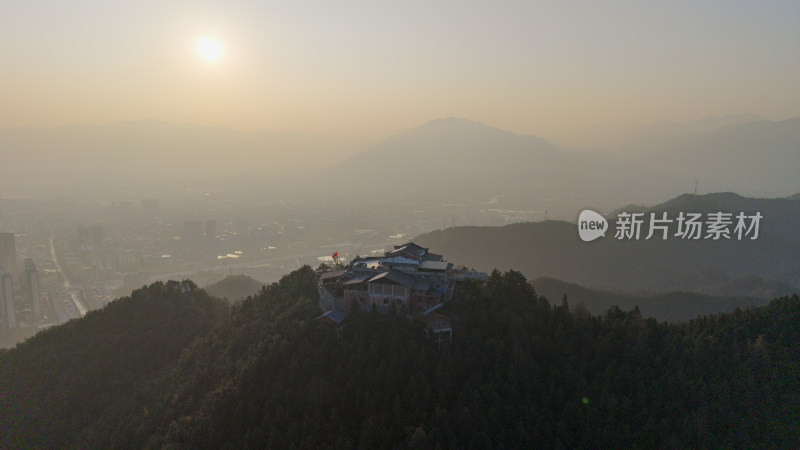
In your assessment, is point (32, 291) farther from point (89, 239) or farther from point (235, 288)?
point (89, 239)

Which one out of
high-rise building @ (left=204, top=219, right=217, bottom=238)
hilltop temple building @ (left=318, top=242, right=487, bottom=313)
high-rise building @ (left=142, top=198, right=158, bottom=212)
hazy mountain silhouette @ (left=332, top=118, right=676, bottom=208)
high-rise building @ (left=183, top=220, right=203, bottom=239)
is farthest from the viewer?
hazy mountain silhouette @ (left=332, top=118, right=676, bottom=208)

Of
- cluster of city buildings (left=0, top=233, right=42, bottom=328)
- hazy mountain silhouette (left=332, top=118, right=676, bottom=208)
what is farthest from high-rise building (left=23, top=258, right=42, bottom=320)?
hazy mountain silhouette (left=332, top=118, right=676, bottom=208)

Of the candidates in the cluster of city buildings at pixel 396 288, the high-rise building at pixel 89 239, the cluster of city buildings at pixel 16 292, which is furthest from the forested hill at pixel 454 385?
the high-rise building at pixel 89 239

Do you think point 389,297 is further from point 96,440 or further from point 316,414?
point 96,440

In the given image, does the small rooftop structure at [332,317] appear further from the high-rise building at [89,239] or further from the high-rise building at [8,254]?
the high-rise building at [89,239]

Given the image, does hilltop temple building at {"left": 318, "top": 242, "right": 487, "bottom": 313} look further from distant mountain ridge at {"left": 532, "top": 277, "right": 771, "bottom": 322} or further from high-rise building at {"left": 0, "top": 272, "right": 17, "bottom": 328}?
high-rise building at {"left": 0, "top": 272, "right": 17, "bottom": 328}

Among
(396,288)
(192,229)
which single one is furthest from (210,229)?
(396,288)
